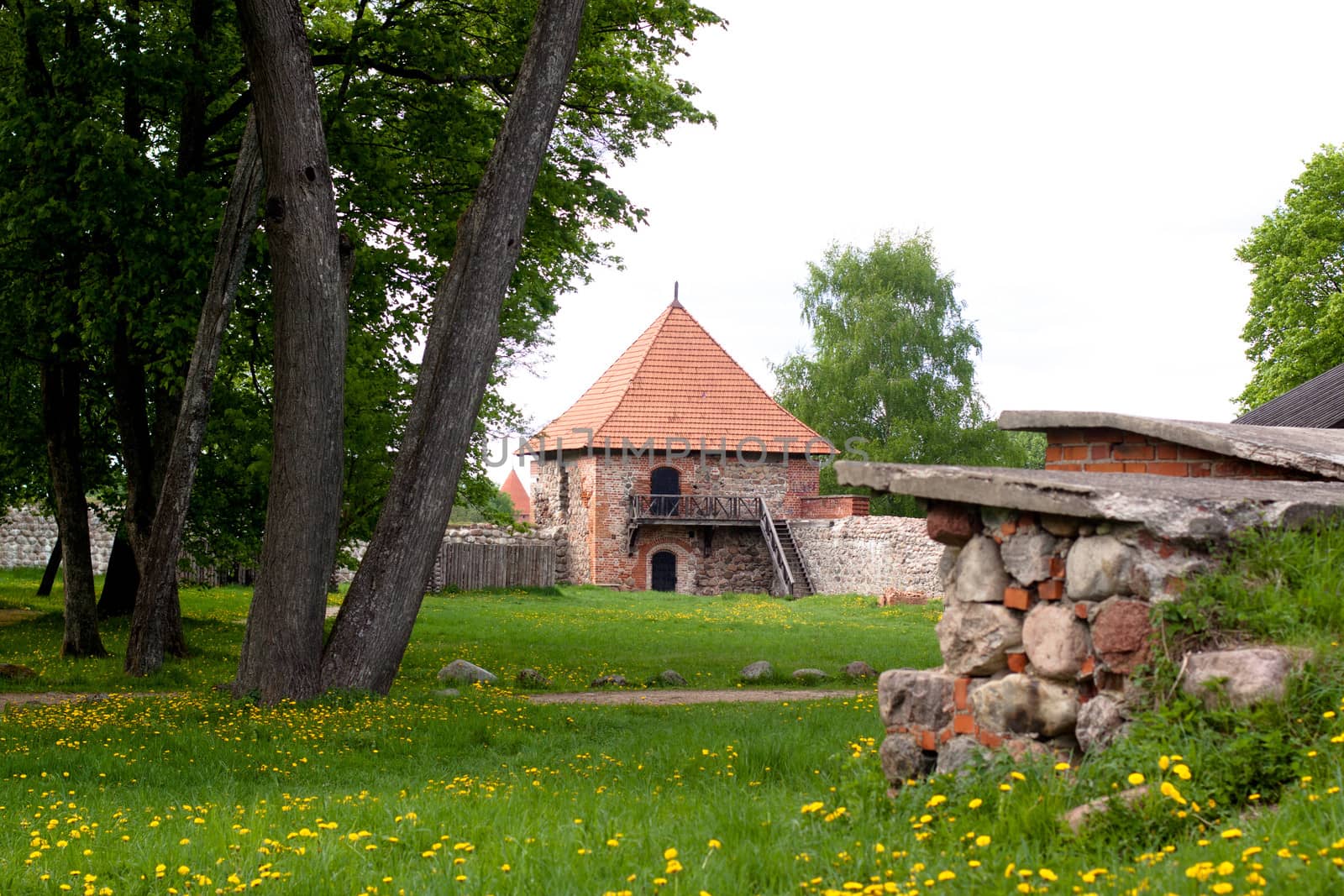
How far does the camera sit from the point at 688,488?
39250 mm

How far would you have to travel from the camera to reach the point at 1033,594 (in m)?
5.02

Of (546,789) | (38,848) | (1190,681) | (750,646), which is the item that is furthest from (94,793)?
(750,646)

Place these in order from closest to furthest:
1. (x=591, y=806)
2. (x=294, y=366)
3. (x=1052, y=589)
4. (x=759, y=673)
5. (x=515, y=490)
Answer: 1. (x=1052, y=589)
2. (x=591, y=806)
3. (x=294, y=366)
4. (x=759, y=673)
5. (x=515, y=490)

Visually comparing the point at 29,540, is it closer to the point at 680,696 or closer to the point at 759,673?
the point at 759,673

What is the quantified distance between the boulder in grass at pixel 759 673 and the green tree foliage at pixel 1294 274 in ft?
83.6

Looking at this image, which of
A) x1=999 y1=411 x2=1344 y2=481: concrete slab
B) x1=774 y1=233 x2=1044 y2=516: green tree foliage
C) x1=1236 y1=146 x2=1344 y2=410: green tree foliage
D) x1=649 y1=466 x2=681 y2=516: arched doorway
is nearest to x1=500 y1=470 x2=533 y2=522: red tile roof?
x1=774 y1=233 x2=1044 y2=516: green tree foliage

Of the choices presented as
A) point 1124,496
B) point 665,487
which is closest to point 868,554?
point 665,487

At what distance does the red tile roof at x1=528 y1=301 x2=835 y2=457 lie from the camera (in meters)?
39.1

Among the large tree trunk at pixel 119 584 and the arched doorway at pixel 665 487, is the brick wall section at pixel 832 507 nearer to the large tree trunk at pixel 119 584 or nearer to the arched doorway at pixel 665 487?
the arched doorway at pixel 665 487

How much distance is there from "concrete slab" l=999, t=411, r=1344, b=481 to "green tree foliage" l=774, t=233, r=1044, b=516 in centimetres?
3806

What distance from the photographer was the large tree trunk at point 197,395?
43.8 feet

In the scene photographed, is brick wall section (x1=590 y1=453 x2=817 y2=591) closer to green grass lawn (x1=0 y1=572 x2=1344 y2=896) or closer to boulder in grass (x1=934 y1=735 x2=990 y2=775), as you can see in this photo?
green grass lawn (x1=0 y1=572 x2=1344 y2=896)

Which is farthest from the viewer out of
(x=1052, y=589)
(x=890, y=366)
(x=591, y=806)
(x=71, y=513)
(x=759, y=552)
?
(x=890, y=366)

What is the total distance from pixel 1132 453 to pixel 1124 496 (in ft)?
10.3
